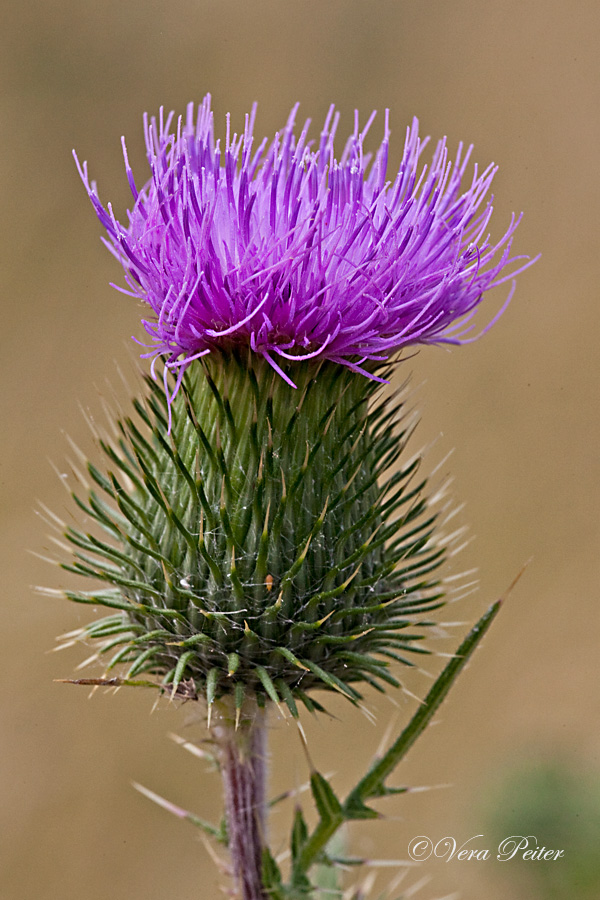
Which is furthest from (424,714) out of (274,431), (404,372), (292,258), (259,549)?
(404,372)

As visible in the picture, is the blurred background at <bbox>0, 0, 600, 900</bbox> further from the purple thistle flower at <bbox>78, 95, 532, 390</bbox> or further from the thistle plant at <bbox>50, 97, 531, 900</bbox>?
the purple thistle flower at <bbox>78, 95, 532, 390</bbox>

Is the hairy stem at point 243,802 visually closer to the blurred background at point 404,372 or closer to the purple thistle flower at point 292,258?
the purple thistle flower at point 292,258

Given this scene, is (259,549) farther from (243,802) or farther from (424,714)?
(243,802)

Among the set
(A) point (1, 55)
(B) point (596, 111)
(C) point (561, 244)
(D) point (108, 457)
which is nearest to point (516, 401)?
(C) point (561, 244)

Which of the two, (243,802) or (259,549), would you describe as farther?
(243,802)
